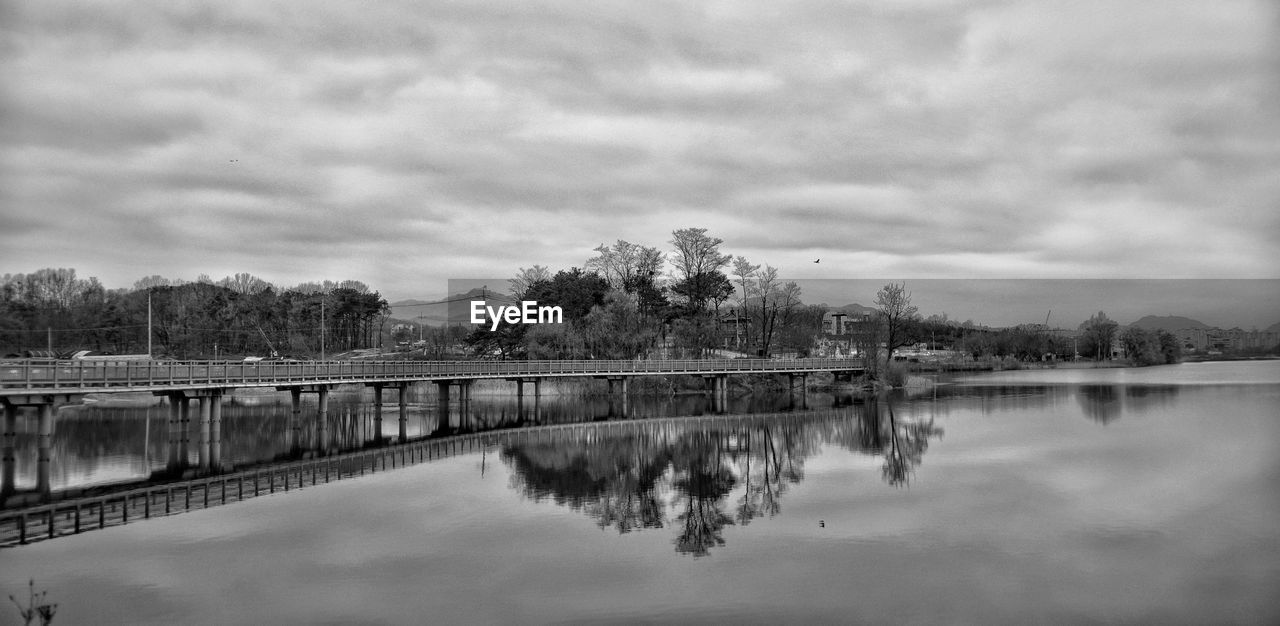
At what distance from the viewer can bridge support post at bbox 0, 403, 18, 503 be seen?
23.3 metres

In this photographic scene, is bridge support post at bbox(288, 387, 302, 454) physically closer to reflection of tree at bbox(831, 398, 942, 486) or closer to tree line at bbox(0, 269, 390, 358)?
reflection of tree at bbox(831, 398, 942, 486)

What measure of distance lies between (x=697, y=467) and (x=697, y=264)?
158 ft

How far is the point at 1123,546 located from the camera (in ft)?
54.7

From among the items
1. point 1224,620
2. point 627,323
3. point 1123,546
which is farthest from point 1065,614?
point 627,323

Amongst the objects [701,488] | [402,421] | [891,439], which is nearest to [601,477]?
[701,488]

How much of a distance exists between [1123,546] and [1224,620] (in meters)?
4.15

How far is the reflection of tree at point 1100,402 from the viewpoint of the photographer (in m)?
42.4

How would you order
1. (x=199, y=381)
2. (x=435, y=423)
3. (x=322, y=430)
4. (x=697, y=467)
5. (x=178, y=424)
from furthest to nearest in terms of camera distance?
1. (x=435, y=423)
2. (x=322, y=430)
3. (x=178, y=424)
4. (x=199, y=381)
5. (x=697, y=467)

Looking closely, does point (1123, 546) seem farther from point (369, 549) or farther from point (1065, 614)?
point (369, 549)

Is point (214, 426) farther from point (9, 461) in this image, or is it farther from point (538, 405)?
point (538, 405)

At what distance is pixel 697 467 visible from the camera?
29047 mm

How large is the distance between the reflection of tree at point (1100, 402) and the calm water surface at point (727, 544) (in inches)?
442

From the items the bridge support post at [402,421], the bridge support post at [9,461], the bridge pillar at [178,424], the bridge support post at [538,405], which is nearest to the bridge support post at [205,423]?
the bridge pillar at [178,424]

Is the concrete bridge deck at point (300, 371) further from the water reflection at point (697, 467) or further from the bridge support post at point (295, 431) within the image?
the water reflection at point (697, 467)
